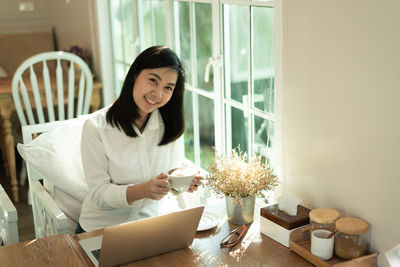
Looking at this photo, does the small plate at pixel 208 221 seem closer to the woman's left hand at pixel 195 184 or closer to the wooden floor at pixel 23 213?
the woman's left hand at pixel 195 184

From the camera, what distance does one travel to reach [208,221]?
158cm

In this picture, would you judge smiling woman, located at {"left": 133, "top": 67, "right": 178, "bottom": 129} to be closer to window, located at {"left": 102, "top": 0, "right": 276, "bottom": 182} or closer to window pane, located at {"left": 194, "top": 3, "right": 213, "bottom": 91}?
window, located at {"left": 102, "top": 0, "right": 276, "bottom": 182}

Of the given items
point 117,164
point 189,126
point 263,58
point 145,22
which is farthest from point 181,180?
point 145,22

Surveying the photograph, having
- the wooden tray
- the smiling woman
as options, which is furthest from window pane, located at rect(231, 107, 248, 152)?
the wooden tray

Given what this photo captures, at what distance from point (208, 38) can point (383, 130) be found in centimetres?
105

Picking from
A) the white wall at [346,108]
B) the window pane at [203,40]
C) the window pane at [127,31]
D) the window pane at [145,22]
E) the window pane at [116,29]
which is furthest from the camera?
the window pane at [116,29]

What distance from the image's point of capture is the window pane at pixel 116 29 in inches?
122

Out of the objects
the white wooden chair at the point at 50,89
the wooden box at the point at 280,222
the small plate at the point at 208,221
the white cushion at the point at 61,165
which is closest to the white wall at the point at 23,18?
the white wooden chair at the point at 50,89

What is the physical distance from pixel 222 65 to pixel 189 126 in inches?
22.3

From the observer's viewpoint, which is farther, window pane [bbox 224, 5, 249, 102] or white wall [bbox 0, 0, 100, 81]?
white wall [bbox 0, 0, 100, 81]

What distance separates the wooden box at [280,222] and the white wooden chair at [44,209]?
0.68 m

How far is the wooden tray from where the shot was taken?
4.07 feet

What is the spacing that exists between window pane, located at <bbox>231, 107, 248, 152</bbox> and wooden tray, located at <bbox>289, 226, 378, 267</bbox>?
0.62 metres

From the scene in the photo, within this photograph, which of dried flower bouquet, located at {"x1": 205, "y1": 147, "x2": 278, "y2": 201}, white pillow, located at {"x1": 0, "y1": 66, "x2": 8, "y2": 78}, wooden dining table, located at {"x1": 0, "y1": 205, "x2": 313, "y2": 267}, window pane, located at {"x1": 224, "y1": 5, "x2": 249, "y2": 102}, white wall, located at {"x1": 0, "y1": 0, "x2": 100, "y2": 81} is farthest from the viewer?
white pillow, located at {"x1": 0, "y1": 66, "x2": 8, "y2": 78}
